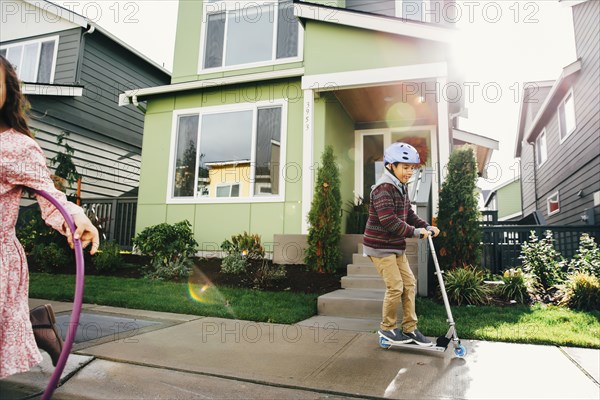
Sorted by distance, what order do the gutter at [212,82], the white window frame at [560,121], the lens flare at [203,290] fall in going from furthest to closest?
the white window frame at [560,121] → the gutter at [212,82] → the lens flare at [203,290]

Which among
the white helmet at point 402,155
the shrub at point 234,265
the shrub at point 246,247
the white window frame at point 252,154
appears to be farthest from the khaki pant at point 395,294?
the white window frame at point 252,154

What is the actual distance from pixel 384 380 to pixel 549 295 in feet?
14.8

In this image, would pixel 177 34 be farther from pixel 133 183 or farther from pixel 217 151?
pixel 133 183

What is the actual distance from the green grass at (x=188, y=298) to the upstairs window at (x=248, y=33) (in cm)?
567

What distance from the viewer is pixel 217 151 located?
30.1 ft

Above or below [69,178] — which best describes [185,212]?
below

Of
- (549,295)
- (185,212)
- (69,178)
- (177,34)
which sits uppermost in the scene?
(177,34)

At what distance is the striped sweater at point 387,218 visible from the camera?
11.9ft

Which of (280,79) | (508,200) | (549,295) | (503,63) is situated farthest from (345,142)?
(508,200)

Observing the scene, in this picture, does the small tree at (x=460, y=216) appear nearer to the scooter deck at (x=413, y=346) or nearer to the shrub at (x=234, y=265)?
the scooter deck at (x=413, y=346)

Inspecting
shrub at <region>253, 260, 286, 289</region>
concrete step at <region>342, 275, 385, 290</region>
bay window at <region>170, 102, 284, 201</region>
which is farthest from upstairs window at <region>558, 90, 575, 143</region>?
shrub at <region>253, 260, 286, 289</region>

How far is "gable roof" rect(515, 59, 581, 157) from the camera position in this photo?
37.4 ft

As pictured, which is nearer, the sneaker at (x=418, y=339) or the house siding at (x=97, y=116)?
the sneaker at (x=418, y=339)

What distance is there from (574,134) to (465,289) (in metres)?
8.79
